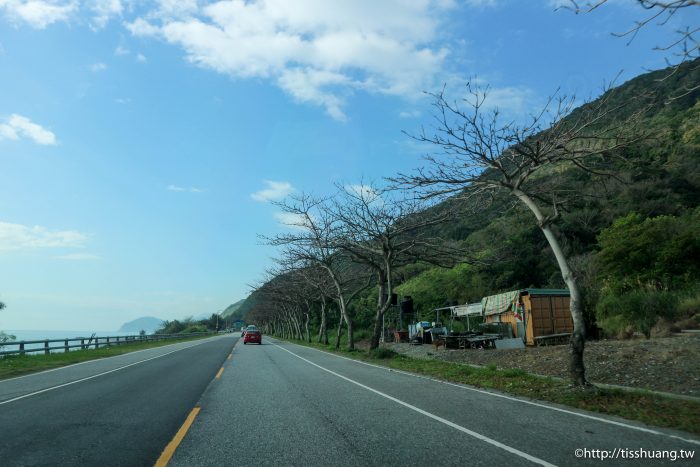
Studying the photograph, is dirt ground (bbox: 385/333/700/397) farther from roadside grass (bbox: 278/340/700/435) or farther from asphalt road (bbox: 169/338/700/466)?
asphalt road (bbox: 169/338/700/466)

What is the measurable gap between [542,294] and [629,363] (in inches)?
465

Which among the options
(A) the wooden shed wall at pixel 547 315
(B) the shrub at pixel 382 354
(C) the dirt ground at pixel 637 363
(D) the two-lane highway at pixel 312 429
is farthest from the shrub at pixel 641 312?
(D) the two-lane highway at pixel 312 429

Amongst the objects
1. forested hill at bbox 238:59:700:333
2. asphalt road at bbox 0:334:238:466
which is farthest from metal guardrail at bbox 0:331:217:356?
forested hill at bbox 238:59:700:333

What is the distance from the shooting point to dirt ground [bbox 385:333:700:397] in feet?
35.9

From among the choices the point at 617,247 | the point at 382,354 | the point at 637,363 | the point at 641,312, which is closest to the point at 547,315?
the point at 641,312

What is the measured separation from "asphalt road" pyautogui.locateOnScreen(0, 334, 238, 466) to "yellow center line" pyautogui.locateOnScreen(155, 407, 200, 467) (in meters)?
0.09

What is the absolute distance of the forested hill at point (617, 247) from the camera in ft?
66.8

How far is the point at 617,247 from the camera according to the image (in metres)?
30.3

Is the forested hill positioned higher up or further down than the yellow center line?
higher up

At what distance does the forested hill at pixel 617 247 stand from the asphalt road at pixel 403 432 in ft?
20.6

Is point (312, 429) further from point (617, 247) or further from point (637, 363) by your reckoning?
point (617, 247)

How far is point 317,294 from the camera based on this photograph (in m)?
48.8

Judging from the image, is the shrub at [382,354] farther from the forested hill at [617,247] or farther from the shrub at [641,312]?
the shrub at [641,312]

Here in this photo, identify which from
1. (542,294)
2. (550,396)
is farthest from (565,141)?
(542,294)
